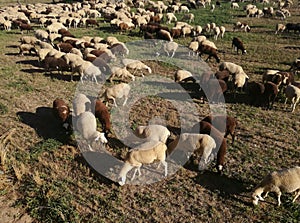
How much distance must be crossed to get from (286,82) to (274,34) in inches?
577

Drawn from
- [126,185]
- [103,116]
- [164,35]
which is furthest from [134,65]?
[126,185]

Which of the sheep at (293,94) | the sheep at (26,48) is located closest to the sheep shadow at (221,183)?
the sheep at (293,94)

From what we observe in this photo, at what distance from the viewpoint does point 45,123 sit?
37.3 feet

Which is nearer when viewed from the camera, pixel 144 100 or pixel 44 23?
pixel 144 100

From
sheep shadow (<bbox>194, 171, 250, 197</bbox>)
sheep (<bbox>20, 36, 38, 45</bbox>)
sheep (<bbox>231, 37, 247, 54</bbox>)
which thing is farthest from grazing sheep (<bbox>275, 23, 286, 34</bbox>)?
sheep shadow (<bbox>194, 171, 250, 197</bbox>)

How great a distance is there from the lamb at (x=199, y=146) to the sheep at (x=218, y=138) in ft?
0.69

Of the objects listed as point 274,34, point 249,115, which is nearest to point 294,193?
point 249,115

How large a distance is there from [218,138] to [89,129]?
13.3 ft

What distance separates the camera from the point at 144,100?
43.7 ft

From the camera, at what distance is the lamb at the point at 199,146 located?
901cm

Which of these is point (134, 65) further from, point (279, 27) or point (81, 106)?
point (279, 27)

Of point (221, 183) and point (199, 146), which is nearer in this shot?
point (221, 183)

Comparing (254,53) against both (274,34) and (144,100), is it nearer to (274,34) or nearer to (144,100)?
(274,34)

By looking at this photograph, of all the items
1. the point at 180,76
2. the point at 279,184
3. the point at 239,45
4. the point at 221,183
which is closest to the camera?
the point at 279,184
